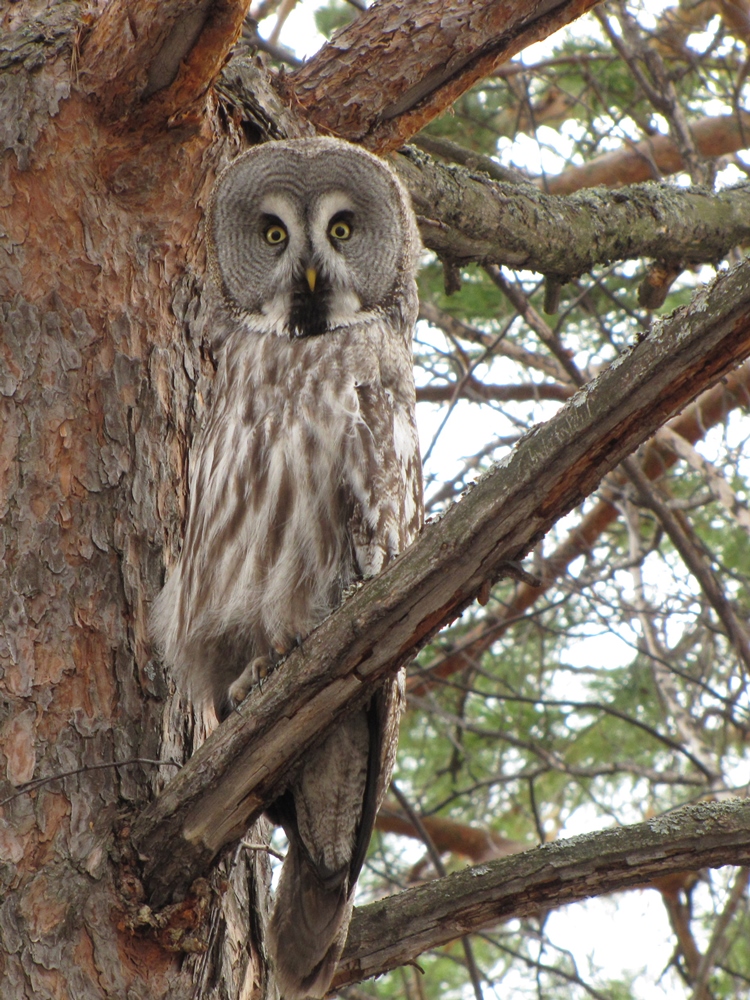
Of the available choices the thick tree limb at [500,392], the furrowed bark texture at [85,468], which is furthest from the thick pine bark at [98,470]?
the thick tree limb at [500,392]

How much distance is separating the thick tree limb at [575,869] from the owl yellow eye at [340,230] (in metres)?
1.63

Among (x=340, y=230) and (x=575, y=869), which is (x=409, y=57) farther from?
(x=575, y=869)

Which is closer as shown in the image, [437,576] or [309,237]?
[437,576]

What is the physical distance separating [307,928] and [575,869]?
1.76ft

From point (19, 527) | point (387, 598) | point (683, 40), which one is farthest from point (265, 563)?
point (683, 40)

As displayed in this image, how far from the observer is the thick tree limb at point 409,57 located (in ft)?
8.52

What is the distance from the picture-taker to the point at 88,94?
2229 mm

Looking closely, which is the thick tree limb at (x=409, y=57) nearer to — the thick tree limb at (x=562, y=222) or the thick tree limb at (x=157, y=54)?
the thick tree limb at (x=562, y=222)

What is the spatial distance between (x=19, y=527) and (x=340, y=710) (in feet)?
2.41

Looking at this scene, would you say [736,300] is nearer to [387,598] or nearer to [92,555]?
[387,598]

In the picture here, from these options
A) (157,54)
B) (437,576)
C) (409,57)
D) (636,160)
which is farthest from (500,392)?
(437,576)

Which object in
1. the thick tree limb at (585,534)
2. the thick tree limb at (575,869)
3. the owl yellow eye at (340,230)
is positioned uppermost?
the thick tree limb at (585,534)

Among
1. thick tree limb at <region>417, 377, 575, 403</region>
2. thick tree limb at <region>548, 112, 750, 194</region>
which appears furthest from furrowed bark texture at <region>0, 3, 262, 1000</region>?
thick tree limb at <region>548, 112, 750, 194</region>

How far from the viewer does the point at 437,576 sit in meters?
1.56
